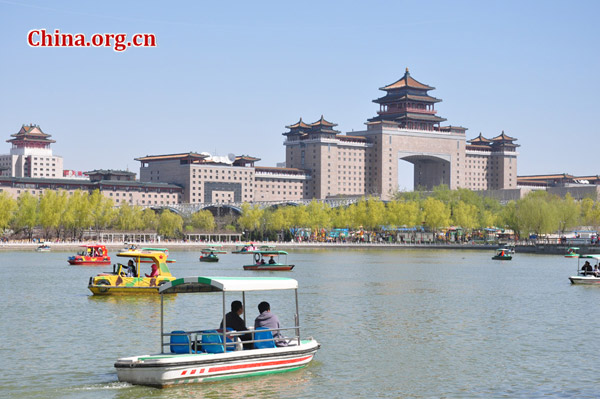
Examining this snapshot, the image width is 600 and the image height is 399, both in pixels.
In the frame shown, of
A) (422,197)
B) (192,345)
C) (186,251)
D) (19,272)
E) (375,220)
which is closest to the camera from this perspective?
(192,345)

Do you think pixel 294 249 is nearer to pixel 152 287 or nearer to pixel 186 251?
pixel 186 251

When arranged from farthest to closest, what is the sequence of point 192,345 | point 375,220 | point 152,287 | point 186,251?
1. point 375,220
2. point 186,251
3. point 152,287
4. point 192,345

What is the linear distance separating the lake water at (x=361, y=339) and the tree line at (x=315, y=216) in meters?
71.0

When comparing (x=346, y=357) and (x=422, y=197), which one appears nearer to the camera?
(x=346, y=357)

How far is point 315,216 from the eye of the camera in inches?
5694

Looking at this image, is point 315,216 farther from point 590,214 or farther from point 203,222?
point 590,214

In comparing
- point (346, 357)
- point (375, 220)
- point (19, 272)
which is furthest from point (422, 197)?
point (346, 357)

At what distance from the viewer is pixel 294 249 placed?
123 metres

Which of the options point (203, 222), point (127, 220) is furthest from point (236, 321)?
point (203, 222)

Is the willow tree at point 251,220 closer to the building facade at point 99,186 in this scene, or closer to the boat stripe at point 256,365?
the building facade at point 99,186

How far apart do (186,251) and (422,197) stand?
72839 millimetres

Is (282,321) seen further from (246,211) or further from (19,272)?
(246,211)

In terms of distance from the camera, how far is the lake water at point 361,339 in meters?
20.9

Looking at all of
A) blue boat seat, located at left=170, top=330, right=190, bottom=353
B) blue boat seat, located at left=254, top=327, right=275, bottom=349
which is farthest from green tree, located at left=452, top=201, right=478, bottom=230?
blue boat seat, located at left=170, top=330, right=190, bottom=353
